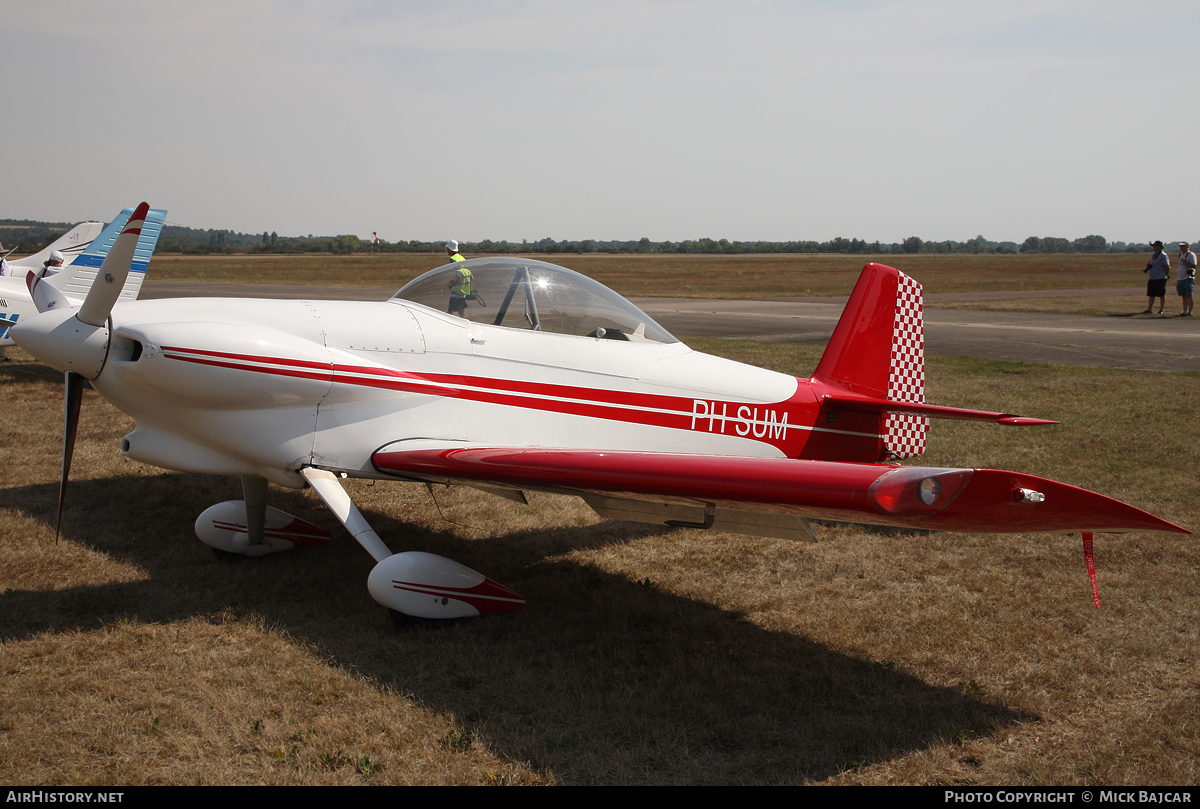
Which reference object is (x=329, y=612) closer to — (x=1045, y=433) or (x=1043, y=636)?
(x=1043, y=636)

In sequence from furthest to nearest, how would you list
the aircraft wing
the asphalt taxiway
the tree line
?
the tree line
the asphalt taxiway
the aircraft wing

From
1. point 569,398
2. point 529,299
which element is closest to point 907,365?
point 569,398

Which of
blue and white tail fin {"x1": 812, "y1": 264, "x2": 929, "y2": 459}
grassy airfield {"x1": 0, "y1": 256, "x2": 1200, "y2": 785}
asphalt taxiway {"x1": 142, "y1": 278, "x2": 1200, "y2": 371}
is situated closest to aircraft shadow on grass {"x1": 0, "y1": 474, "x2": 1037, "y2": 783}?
grassy airfield {"x1": 0, "y1": 256, "x2": 1200, "y2": 785}

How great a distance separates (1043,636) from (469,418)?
3.27 m

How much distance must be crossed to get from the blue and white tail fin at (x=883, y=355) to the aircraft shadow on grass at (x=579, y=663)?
6.80 feet

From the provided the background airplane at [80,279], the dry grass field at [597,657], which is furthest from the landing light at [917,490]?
the background airplane at [80,279]

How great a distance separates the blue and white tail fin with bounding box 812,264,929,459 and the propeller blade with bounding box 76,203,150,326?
4.29 meters

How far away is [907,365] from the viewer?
6.16 meters

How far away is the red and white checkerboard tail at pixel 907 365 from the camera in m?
5.91

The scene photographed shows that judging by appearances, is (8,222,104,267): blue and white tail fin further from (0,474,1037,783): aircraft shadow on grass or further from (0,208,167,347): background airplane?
(0,474,1037,783): aircraft shadow on grass

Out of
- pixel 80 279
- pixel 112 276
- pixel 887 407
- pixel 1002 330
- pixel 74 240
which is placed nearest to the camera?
pixel 112 276

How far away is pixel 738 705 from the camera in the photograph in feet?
11.9

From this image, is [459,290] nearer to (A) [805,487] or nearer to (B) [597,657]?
(B) [597,657]

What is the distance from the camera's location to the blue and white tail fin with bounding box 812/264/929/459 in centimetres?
588
